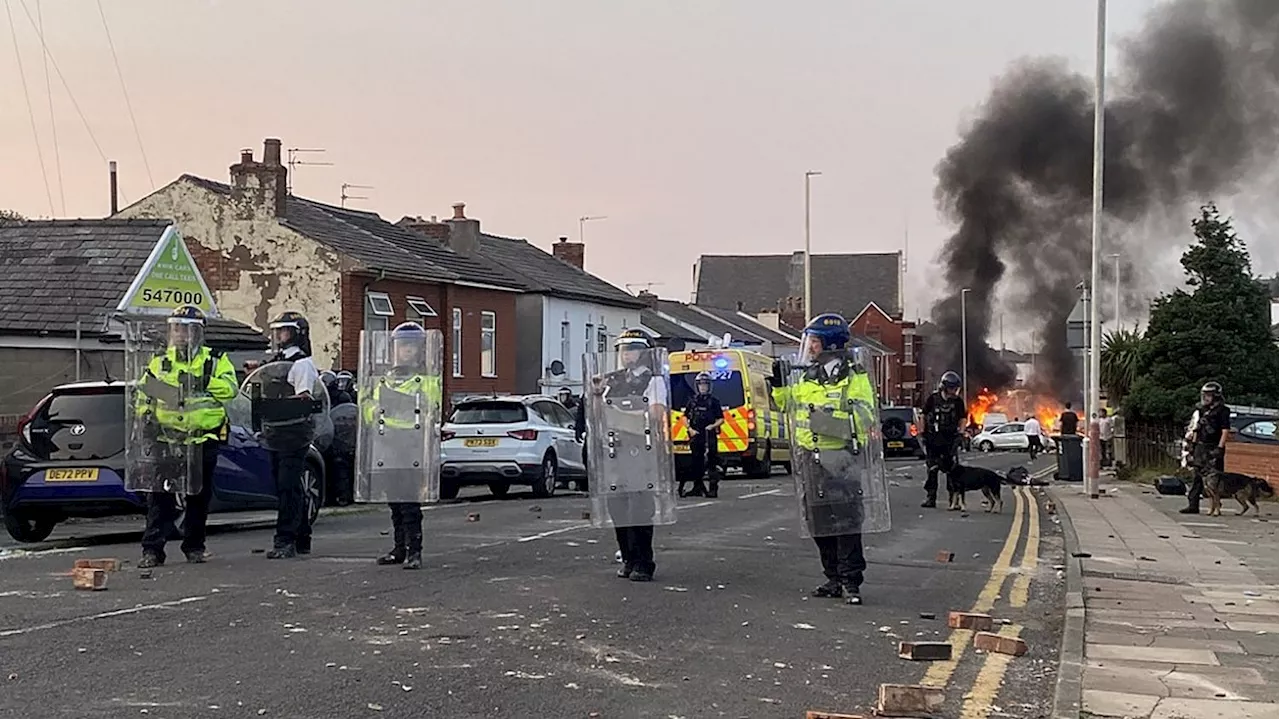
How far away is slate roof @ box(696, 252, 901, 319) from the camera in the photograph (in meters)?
84.1

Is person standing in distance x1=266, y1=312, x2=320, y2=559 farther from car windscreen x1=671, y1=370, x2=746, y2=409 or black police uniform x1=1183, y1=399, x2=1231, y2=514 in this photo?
car windscreen x1=671, y1=370, x2=746, y2=409

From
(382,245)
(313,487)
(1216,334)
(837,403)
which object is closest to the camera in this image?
(837,403)

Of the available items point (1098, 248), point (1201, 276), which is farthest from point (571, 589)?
point (1201, 276)

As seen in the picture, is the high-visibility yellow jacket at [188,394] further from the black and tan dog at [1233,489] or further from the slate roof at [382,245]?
the slate roof at [382,245]

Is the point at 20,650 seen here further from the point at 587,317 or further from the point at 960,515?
the point at 587,317

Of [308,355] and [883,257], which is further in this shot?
[883,257]

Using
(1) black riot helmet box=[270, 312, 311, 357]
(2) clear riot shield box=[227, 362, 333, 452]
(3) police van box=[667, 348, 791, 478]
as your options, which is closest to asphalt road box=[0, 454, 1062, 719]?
(2) clear riot shield box=[227, 362, 333, 452]

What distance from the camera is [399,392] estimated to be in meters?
11.0

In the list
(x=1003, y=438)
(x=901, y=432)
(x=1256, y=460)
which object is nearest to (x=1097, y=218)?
(x=1256, y=460)

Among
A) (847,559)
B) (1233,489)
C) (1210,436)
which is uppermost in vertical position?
(1210,436)

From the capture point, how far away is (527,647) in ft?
24.3

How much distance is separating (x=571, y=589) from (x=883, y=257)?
78131mm

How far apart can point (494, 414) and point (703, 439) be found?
325 centimetres

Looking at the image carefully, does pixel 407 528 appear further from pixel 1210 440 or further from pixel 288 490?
pixel 1210 440
